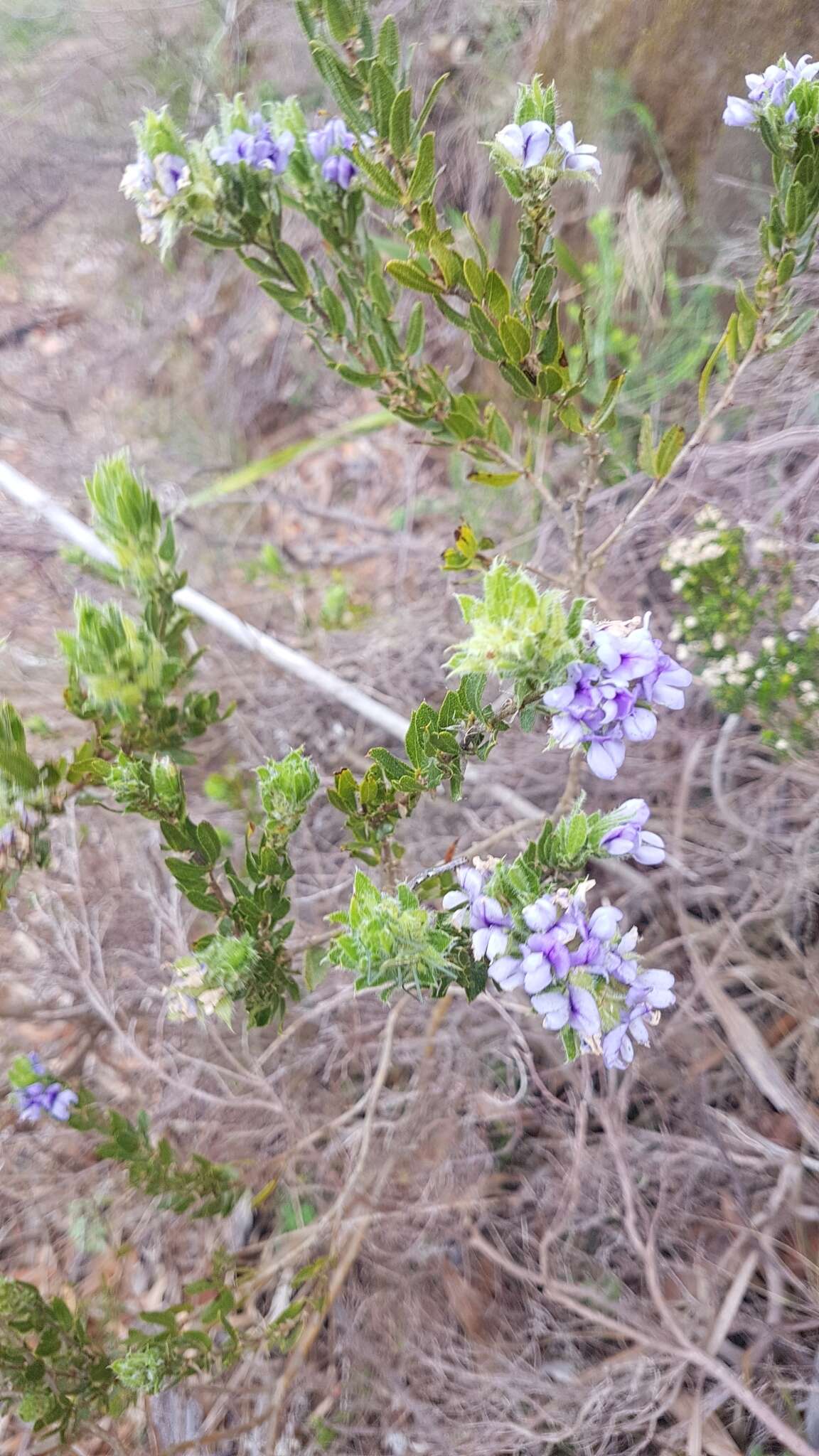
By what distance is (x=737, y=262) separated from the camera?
2189mm

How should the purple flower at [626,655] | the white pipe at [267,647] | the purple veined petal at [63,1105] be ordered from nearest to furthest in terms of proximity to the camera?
1. the purple flower at [626,655]
2. the purple veined petal at [63,1105]
3. the white pipe at [267,647]

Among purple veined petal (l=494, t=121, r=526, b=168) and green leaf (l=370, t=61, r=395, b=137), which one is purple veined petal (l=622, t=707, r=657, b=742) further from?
green leaf (l=370, t=61, r=395, b=137)

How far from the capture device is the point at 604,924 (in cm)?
94

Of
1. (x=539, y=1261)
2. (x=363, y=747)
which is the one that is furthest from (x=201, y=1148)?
(x=363, y=747)

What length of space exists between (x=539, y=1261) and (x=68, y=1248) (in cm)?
115

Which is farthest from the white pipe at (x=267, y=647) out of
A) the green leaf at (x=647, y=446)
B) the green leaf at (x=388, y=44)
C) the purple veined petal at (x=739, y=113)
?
the purple veined petal at (x=739, y=113)

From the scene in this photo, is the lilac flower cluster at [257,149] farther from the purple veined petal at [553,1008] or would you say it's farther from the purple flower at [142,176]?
the purple veined petal at [553,1008]

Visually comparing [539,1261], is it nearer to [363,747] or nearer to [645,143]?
[363,747]

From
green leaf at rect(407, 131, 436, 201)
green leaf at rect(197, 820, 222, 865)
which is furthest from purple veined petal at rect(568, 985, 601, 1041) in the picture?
green leaf at rect(407, 131, 436, 201)

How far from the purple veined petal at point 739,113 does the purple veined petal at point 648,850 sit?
0.96 meters

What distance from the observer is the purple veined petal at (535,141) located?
3.35 ft

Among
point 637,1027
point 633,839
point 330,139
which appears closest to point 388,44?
point 330,139

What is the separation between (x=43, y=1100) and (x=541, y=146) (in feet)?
5.56

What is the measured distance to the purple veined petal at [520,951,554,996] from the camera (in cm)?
91
